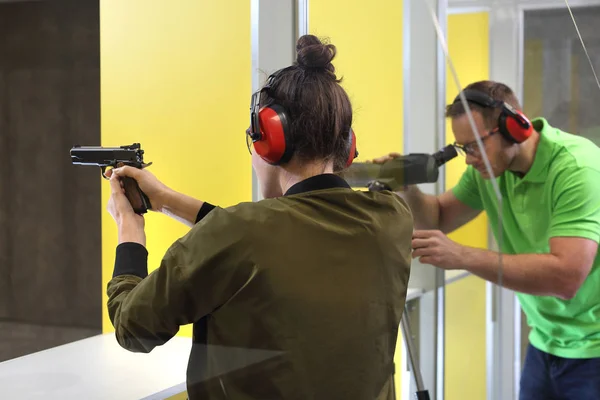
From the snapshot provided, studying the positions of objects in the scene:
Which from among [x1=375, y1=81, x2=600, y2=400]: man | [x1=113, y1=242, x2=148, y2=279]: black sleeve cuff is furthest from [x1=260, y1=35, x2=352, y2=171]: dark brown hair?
[x1=375, y1=81, x2=600, y2=400]: man

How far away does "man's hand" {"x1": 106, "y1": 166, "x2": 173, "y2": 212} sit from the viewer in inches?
48.8

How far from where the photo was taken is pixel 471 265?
1378mm

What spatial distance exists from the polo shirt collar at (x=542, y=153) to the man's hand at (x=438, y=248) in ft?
0.64

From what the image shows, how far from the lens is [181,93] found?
148 centimetres

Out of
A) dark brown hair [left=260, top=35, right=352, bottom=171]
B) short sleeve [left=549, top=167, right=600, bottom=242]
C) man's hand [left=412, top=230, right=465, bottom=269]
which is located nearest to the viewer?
dark brown hair [left=260, top=35, right=352, bottom=171]

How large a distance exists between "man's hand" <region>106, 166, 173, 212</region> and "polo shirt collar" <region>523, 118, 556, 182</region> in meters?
0.67

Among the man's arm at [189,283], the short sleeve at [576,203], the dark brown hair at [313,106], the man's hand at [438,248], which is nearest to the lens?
the man's arm at [189,283]

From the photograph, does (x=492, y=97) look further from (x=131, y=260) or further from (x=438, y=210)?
(x=131, y=260)

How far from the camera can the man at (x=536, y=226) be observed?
4.25 feet

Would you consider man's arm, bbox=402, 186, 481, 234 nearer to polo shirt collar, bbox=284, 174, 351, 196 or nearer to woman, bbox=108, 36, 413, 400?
woman, bbox=108, 36, 413, 400

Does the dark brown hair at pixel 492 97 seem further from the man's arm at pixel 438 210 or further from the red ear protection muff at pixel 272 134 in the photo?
the red ear protection muff at pixel 272 134

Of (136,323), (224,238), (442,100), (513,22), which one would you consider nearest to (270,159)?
(224,238)

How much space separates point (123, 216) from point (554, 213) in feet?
2.51

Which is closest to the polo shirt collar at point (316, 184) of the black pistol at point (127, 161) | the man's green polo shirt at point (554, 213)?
the black pistol at point (127, 161)
